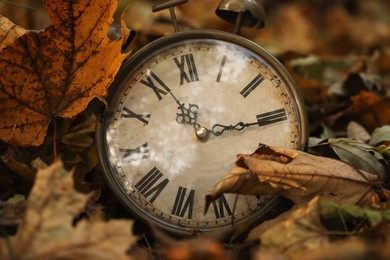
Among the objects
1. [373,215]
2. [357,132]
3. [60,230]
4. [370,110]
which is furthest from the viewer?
[370,110]

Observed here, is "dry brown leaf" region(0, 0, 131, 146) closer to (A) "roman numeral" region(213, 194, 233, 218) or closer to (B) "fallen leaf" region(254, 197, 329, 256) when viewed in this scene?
(A) "roman numeral" region(213, 194, 233, 218)

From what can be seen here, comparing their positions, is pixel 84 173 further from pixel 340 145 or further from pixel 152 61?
pixel 340 145

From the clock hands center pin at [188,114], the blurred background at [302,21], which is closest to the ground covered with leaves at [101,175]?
the clock hands center pin at [188,114]

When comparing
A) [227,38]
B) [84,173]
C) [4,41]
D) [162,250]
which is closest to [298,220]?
[162,250]

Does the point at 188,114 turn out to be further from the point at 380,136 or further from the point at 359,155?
the point at 380,136

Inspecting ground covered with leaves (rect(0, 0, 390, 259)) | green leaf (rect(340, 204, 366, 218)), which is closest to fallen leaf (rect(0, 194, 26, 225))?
ground covered with leaves (rect(0, 0, 390, 259))

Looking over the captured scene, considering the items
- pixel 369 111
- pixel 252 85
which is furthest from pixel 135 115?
pixel 369 111

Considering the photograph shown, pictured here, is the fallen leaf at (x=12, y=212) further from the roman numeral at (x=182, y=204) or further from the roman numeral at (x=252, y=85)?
the roman numeral at (x=252, y=85)
